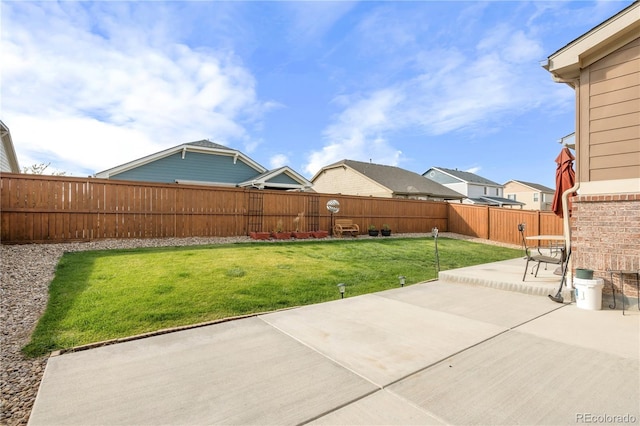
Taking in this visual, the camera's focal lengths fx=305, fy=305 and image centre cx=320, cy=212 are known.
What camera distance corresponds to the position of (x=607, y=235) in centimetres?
462

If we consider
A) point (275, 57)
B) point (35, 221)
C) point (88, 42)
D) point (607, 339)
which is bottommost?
point (607, 339)

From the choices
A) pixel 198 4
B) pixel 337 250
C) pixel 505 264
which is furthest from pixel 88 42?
pixel 505 264

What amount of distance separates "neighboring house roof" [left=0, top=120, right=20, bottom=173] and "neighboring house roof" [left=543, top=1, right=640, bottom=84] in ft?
60.4

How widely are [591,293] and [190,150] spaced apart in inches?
617

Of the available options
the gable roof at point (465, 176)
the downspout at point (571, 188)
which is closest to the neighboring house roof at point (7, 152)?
the downspout at point (571, 188)

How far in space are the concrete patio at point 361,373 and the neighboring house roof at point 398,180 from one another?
20186mm

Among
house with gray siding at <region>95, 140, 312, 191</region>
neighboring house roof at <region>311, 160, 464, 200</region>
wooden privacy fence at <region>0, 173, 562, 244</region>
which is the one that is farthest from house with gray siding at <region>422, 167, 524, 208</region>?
house with gray siding at <region>95, 140, 312, 191</region>

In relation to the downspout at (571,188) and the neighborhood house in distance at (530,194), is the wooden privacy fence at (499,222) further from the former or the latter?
the neighborhood house in distance at (530,194)

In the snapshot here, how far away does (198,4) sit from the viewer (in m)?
7.18

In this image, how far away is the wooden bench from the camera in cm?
1374

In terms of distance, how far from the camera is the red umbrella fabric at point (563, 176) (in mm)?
5508

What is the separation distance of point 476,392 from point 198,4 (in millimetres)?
8903

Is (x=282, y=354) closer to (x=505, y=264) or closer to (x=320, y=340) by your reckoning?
(x=320, y=340)

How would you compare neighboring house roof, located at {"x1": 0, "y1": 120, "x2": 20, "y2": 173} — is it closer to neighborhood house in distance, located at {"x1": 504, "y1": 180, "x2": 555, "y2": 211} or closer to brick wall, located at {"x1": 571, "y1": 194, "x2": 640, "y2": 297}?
brick wall, located at {"x1": 571, "y1": 194, "x2": 640, "y2": 297}
